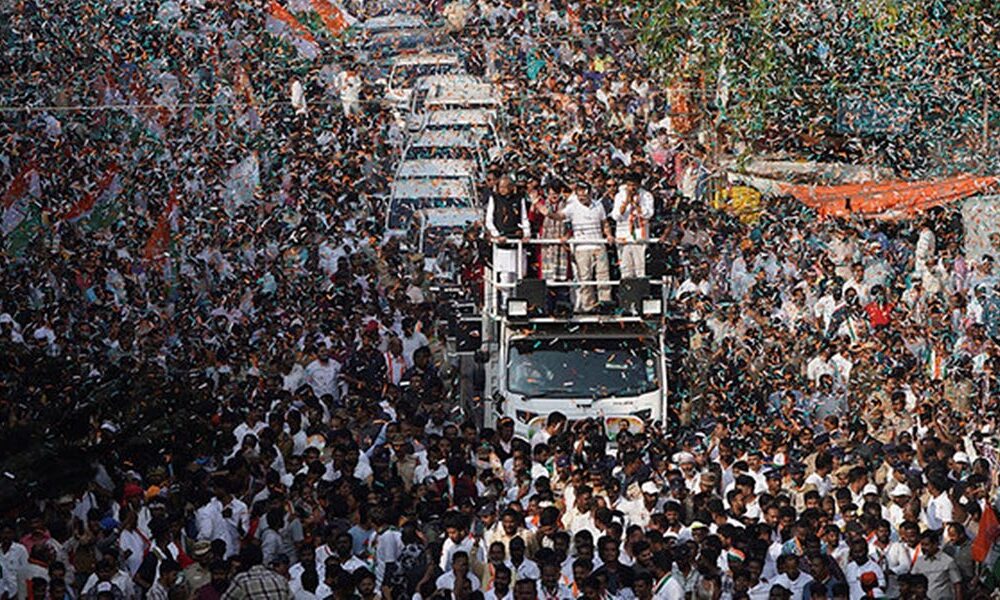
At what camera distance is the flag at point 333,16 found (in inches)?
1248

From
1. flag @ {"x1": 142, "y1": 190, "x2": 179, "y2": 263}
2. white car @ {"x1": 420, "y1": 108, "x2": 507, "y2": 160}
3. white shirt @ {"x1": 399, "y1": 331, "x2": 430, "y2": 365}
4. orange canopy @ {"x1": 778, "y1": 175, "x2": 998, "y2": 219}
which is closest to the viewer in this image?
white shirt @ {"x1": 399, "y1": 331, "x2": 430, "y2": 365}

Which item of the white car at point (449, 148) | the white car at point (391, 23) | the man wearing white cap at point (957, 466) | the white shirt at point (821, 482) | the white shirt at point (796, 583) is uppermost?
the white shirt at point (796, 583)

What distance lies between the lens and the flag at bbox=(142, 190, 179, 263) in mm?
24391

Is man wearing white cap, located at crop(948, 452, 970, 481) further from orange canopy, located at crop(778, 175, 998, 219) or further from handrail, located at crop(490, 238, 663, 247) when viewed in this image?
orange canopy, located at crop(778, 175, 998, 219)

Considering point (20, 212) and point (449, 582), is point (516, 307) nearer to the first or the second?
point (449, 582)

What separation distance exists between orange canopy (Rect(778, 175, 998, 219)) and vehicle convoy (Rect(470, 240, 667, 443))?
733cm

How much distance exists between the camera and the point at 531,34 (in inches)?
1121

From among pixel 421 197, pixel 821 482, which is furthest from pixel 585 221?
pixel 421 197

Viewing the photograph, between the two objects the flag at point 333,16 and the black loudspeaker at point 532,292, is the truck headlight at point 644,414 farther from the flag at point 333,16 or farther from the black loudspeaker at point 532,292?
the flag at point 333,16

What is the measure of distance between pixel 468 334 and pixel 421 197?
837cm

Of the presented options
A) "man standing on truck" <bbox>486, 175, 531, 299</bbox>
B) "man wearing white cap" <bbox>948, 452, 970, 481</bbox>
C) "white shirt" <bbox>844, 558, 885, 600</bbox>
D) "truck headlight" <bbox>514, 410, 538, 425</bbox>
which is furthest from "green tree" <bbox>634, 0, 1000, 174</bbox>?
"white shirt" <bbox>844, 558, 885, 600</bbox>

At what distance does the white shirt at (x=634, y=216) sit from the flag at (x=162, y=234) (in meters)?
8.81

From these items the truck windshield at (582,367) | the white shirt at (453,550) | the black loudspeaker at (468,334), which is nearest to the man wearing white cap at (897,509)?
the white shirt at (453,550)

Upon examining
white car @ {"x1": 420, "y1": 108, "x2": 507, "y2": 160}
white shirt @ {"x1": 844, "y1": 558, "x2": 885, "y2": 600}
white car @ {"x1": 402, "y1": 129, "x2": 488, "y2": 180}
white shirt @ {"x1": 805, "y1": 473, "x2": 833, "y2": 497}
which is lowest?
white car @ {"x1": 402, "y1": 129, "x2": 488, "y2": 180}
